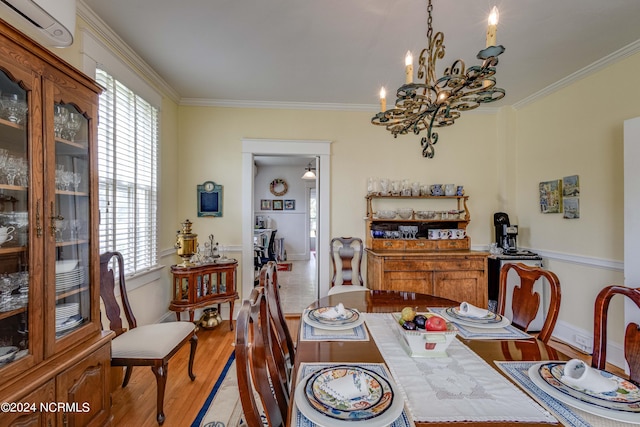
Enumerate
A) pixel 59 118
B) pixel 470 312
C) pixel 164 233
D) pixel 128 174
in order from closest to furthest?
pixel 59 118, pixel 470 312, pixel 128 174, pixel 164 233

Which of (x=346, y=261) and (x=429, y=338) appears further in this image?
(x=346, y=261)

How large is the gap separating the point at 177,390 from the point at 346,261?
6.67 feet

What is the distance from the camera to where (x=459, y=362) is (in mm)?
1147

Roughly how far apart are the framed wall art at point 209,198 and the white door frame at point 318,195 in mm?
314

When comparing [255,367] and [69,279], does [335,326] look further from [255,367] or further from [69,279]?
[69,279]

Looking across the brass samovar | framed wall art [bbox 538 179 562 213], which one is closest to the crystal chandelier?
framed wall art [bbox 538 179 562 213]

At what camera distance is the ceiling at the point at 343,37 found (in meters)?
1.93

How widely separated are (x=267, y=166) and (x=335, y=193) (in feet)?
15.1

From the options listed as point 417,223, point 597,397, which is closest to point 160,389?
point 597,397

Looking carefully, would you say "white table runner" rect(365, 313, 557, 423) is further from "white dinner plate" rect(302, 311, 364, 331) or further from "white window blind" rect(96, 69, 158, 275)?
"white window blind" rect(96, 69, 158, 275)

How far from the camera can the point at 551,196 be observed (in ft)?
10.4

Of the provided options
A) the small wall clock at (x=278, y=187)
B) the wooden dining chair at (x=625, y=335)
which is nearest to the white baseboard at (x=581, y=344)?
the wooden dining chair at (x=625, y=335)

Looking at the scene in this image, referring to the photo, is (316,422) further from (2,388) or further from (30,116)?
(30,116)

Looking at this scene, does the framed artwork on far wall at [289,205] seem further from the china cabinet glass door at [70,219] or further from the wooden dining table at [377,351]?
the wooden dining table at [377,351]
